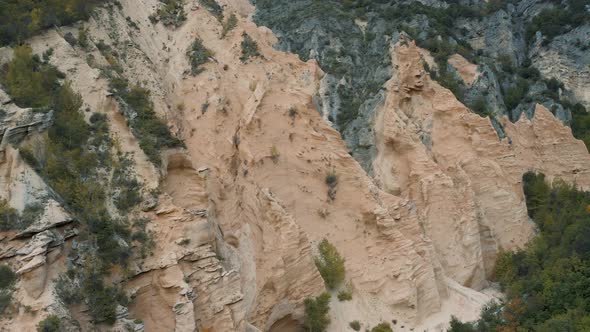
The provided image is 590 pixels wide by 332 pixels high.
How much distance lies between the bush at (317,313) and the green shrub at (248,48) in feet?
52.8

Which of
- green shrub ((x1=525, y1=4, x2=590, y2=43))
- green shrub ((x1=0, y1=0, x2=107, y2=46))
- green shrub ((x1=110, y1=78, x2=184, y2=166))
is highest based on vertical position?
green shrub ((x1=525, y1=4, x2=590, y2=43))

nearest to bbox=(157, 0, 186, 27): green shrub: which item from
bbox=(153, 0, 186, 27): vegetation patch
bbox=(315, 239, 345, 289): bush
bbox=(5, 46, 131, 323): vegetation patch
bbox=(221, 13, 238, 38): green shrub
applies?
bbox=(153, 0, 186, 27): vegetation patch

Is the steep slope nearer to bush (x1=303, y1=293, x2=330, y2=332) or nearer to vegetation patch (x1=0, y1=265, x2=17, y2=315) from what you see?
vegetation patch (x1=0, y1=265, x2=17, y2=315)

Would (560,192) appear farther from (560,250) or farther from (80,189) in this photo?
(80,189)

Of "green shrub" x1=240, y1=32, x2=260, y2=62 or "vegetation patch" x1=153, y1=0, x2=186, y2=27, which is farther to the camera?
"vegetation patch" x1=153, y1=0, x2=186, y2=27

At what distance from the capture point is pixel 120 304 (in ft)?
72.9

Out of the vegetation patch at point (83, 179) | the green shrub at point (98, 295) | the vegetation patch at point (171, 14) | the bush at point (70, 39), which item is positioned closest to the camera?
the green shrub at point (98, 295)

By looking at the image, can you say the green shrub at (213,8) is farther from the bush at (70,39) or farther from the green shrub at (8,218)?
the green shrub at (8,218)

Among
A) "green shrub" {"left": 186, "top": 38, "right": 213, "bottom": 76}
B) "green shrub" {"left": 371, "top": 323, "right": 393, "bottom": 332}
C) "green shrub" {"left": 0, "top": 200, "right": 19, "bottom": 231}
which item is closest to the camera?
"green shrub" {"left": 0, "top": 200, "right": 19, "bottom": 231}

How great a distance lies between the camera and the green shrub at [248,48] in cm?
3741

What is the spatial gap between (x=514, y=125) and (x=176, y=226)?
93.9ft

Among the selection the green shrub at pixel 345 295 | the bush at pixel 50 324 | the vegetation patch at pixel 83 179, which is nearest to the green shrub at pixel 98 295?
the vegetation patch at pixel 83 179

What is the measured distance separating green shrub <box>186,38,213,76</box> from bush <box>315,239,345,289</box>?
507 inches

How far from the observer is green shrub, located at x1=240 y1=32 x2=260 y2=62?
37.4 metres
